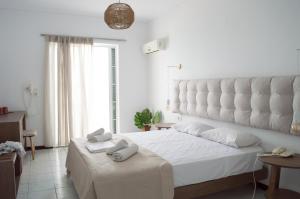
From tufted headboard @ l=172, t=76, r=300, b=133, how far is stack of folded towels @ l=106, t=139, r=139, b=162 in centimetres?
140

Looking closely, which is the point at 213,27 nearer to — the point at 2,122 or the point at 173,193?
the point at 173,193

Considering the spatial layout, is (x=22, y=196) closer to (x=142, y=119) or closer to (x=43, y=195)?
(x=43, y=195)

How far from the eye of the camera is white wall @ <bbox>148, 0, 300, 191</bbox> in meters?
2.66

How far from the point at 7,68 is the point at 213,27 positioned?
148 inches

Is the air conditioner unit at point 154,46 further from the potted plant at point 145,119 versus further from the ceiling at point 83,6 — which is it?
the potted plant at point 145,119

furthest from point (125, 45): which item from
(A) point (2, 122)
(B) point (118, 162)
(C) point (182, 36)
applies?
(B) point (118, 162)

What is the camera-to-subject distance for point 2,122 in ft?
11.1

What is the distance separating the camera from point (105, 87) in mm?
5699

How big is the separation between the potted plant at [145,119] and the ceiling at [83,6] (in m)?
2.07

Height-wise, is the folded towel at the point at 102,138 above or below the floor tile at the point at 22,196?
above

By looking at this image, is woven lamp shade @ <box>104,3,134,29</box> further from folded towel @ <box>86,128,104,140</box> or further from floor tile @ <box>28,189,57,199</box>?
floor tile @ <box>28,189,57,199</box>

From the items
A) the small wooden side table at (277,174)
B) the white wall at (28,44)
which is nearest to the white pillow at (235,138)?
the small wooden side table at (277,174)

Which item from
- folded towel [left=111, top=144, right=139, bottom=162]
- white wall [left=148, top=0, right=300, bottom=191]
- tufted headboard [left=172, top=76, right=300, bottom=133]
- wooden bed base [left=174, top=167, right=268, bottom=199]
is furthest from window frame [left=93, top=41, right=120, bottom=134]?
wooden bed base [left=174, top=167, right=268, bottom=199]

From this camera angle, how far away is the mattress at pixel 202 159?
240cm
